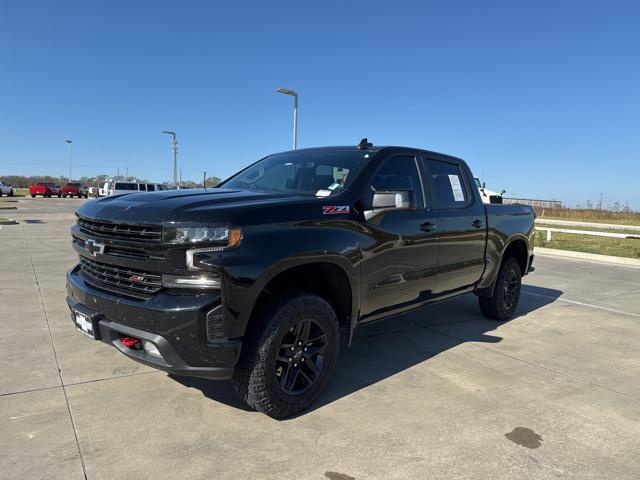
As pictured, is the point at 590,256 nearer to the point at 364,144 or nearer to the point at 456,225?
the point at 456,225

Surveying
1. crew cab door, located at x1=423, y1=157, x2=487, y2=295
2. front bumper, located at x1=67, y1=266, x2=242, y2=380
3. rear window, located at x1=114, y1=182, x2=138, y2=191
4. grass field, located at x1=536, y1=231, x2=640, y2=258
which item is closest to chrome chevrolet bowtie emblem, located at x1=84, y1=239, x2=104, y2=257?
front bumper, located at x1=67, y1=266, x2=242, y2=380

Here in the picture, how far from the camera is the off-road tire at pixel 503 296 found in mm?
6020

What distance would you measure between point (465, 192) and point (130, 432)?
399 cm

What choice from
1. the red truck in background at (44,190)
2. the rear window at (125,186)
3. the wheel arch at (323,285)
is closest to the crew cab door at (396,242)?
the wheel arch at (323,285)

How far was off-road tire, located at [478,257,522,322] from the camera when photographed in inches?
237

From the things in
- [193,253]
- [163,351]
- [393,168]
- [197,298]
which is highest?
[393,168]

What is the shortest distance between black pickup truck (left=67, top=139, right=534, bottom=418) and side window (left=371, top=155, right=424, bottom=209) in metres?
0.02

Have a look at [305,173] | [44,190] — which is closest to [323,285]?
[305,173]

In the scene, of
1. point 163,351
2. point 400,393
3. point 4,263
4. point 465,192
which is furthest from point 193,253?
point 4,263

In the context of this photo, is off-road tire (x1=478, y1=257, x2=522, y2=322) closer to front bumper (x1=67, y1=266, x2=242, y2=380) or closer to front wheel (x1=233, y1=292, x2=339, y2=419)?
front wheel (x1=233, y1=292, x2=339, y2=419)

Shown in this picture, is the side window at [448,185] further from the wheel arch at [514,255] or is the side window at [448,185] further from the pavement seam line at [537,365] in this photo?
the pavement seam line at [537,365]

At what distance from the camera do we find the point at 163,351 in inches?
113

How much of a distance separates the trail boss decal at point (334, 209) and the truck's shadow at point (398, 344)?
1.41 meters

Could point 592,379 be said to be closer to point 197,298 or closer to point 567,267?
point 197,298
